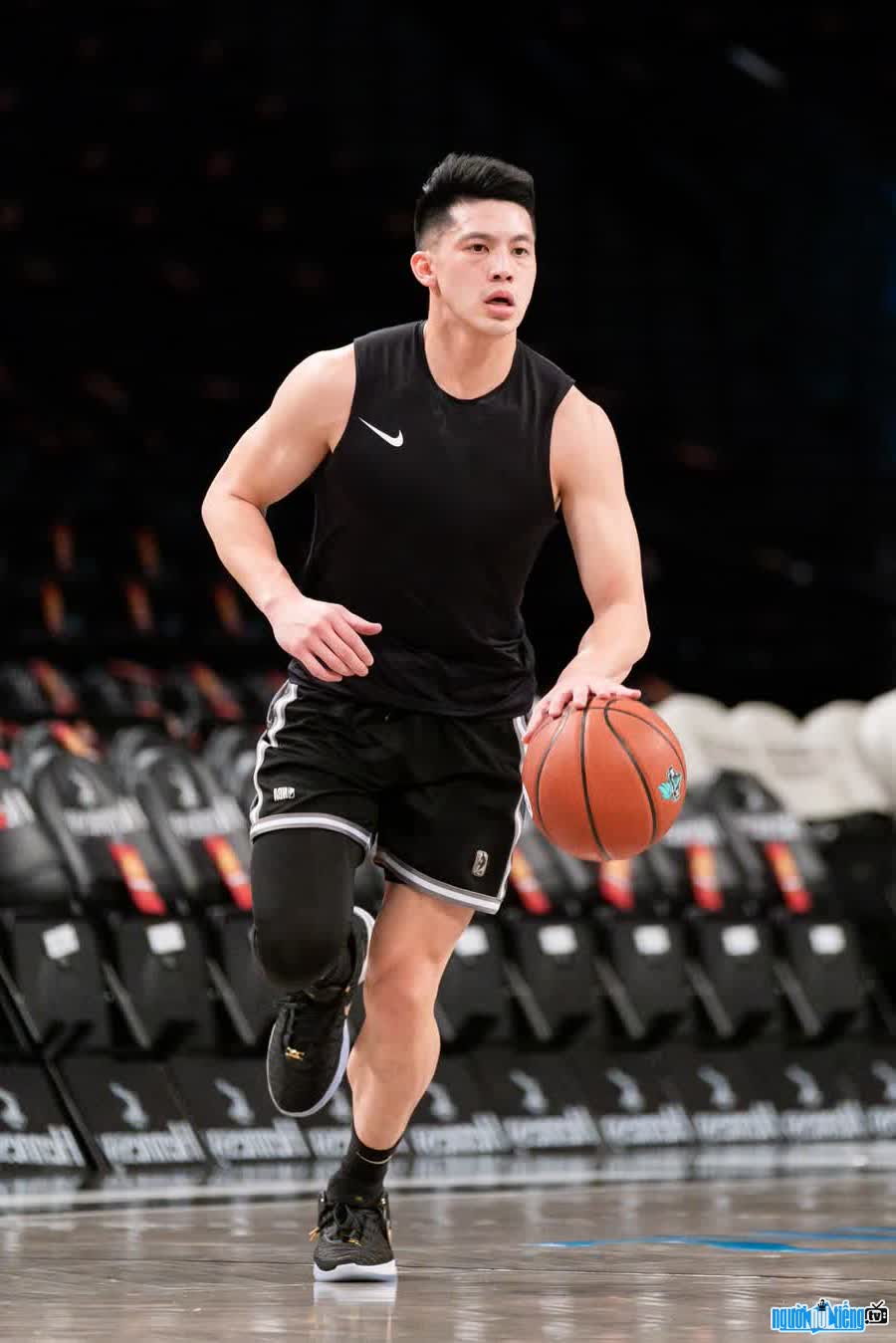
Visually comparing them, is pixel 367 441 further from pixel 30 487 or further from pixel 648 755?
pixel 30 487

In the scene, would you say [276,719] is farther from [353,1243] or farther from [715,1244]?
[715,1244]

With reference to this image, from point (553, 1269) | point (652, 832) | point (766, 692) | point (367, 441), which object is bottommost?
point (766, 692)

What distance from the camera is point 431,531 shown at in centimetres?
460

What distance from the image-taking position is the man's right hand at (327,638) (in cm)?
430

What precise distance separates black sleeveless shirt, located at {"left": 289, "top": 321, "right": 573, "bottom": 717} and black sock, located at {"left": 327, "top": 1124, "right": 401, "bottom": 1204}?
2.80 ft

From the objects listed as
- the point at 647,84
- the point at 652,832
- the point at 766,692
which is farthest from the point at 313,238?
the point at 652,832

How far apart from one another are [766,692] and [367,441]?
11593 millimetres

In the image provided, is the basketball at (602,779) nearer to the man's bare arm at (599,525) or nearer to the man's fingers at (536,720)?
the man's fingers at (536,720)

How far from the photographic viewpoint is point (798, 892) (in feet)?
30.8

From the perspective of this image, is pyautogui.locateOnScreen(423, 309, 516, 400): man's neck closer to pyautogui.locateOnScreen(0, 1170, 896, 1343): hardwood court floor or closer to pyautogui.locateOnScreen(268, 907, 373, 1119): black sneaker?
pyautogui.locateOnScreen(268, 907, 373, 1119): black sneaker

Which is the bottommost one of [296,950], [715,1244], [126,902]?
[126,902]

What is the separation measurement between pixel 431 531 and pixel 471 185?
0.64m

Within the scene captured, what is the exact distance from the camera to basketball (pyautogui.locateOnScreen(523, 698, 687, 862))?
4.45 metres

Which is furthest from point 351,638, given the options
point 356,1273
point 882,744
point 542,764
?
point 882,744
